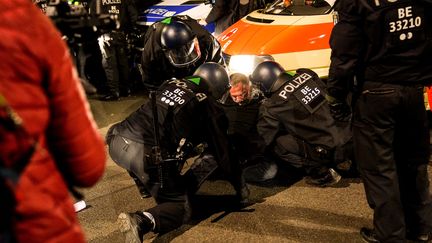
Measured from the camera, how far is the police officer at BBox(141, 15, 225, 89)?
15.7 feet

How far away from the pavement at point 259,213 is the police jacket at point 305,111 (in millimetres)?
460

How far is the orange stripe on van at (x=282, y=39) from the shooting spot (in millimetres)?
5434

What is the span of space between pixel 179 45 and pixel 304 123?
1.44 meters

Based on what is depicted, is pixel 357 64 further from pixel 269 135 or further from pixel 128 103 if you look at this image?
pixel 128 103

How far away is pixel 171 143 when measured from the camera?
3742 millimetres

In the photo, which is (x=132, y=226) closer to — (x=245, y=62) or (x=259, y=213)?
(x=259, y=213)

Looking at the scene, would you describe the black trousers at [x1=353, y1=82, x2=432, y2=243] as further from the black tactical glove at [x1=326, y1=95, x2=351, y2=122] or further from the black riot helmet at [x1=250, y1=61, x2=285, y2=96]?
the black riot helmet at [x1=250, y1=61, x2=285, y2=96]

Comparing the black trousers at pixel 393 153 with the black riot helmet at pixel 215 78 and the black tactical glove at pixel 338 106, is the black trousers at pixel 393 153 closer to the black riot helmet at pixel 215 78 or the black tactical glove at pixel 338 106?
the black tactical glove at pixel 338 106

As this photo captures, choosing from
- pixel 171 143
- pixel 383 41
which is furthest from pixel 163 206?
pixel 383 41

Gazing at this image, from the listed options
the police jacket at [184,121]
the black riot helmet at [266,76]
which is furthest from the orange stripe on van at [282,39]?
the police jacket at [184,121]

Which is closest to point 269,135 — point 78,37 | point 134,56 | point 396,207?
point 396,207

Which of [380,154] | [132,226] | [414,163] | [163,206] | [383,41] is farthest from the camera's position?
[163,206]

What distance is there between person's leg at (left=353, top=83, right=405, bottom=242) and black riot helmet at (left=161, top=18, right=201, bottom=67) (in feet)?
7.00

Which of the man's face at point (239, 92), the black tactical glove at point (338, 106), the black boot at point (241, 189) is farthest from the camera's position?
the man's face at point (239, 92)
